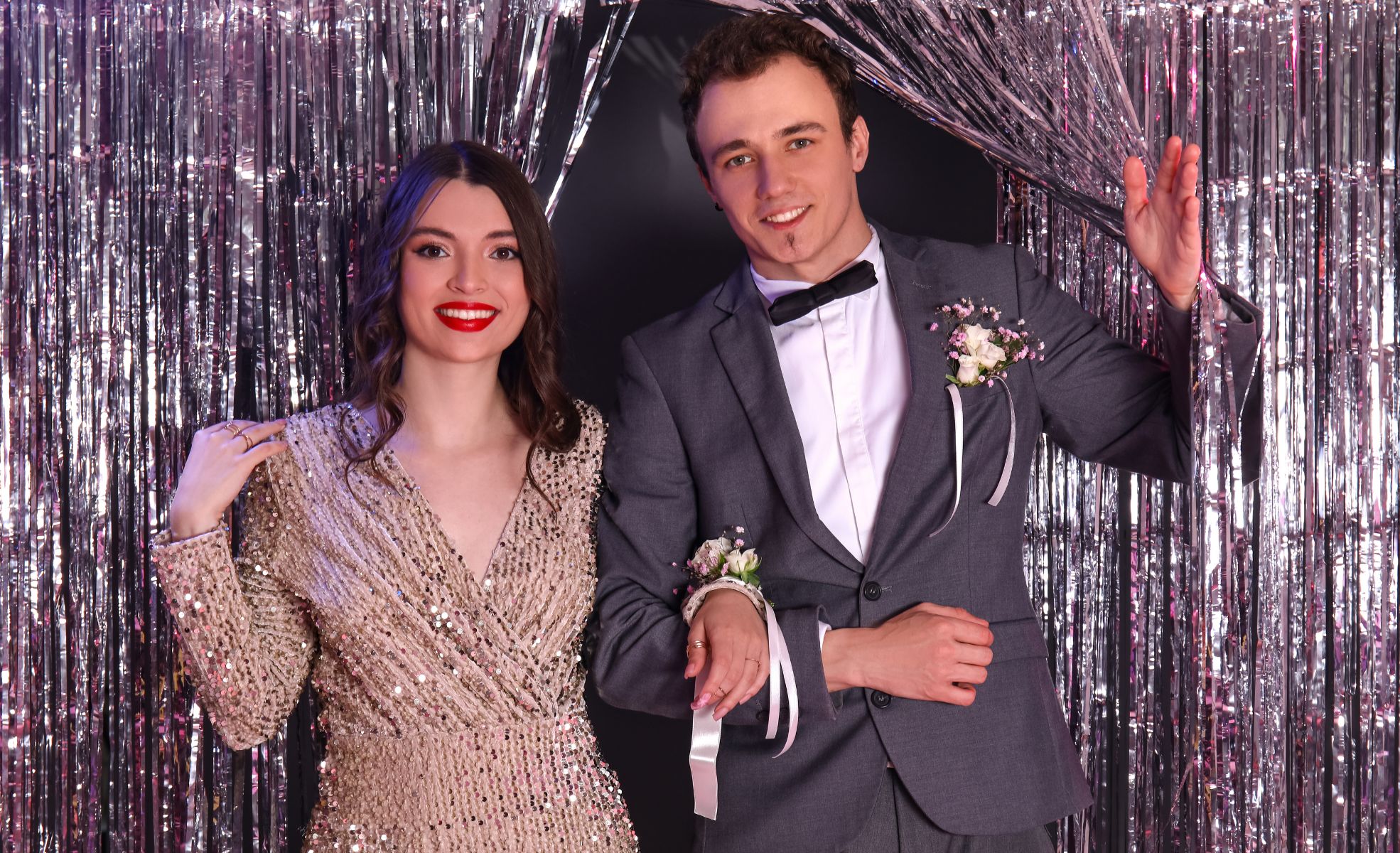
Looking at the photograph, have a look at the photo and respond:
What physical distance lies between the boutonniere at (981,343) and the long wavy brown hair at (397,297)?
691 mm

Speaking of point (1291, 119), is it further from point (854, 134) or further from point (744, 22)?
point (744, 22)

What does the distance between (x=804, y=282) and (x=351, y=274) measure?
1.05m

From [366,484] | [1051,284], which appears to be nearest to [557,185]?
[366,484]

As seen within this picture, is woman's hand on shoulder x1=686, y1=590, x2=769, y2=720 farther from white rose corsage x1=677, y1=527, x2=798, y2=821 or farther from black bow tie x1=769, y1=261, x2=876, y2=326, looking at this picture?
black bow tie x1=769, y1=261, x2=876, y2=326

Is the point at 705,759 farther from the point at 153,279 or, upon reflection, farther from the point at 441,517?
the point at 153,279

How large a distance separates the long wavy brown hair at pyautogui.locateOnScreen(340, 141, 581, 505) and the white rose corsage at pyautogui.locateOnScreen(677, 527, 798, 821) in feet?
1.11

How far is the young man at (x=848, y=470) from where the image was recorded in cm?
181

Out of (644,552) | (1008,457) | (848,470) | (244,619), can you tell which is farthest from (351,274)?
(1008,457)

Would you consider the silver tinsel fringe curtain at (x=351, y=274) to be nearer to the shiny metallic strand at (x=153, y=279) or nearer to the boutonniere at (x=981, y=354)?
the shiny metallic strand at (x=153, y=279)

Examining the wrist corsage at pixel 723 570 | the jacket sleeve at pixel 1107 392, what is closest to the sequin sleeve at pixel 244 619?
the wrist corsage at pixel 723 570

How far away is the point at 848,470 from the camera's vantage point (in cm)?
193

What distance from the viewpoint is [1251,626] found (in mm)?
2441

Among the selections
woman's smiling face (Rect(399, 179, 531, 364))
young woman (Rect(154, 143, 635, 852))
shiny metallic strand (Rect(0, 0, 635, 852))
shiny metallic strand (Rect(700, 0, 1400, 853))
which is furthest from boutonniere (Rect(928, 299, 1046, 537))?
shiny metallic strand (Rect(0, 0, 635, 852))

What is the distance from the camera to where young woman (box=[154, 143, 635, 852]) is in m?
1.94
